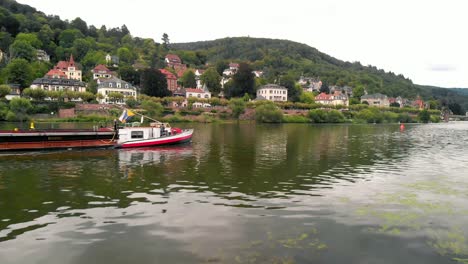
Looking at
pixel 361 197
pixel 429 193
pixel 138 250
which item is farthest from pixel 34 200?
pixel 429 193

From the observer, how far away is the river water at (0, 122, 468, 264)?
578 inches

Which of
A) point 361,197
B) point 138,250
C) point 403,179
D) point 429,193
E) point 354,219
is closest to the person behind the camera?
point 138,250

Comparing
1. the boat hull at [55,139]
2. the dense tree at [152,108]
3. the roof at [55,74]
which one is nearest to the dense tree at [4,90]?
the roof at [55,74]

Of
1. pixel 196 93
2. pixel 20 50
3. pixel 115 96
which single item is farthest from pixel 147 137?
pixel 20 50

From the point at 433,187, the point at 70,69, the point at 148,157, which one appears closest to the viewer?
the point at 433,187

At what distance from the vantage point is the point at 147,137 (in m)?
53.1

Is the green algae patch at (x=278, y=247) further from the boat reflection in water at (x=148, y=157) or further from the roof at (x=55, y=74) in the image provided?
the roof at (x=55, y=74)

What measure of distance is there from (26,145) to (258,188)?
32301 mm

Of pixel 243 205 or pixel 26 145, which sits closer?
pixel 243 205

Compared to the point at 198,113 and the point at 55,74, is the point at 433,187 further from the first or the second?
the point at 55,74

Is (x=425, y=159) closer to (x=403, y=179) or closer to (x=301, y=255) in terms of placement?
(x=403, y=179)

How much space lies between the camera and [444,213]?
21.0m

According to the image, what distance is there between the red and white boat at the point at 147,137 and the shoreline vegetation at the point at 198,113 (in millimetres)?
60691

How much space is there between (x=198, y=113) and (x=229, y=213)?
13128 centimetres
